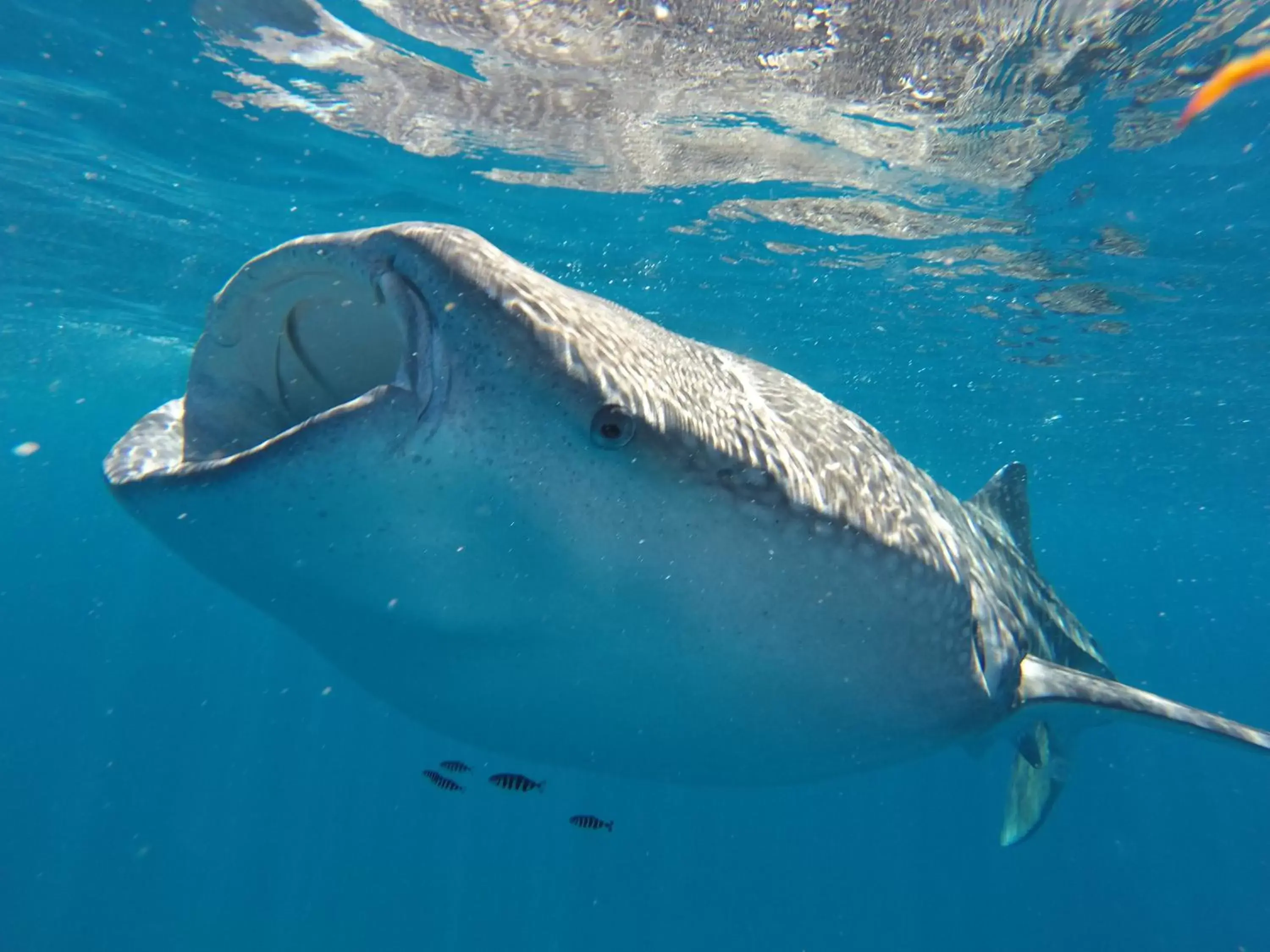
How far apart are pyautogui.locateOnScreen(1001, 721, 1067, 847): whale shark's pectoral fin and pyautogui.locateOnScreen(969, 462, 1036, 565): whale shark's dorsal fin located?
1670mm

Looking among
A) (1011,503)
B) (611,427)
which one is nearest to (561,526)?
(611,427)

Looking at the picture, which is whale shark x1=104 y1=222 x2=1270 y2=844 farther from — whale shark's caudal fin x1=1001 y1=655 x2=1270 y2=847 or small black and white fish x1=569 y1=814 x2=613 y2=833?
small black and white fish x1=569 y1=814 x2=613 y2=833

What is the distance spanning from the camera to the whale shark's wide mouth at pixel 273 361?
2.02 m

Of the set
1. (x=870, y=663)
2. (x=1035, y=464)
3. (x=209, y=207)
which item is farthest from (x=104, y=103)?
(x=1035, y=464)

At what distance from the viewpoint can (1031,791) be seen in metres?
7.32

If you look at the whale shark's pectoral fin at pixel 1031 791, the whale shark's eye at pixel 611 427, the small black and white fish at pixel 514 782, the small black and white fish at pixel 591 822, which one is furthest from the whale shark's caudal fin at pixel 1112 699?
the small black and white fish at pixel 591 822

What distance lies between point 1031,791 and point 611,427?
290 inches

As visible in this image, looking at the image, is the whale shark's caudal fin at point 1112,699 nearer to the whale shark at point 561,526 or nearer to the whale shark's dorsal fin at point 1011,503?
the whale shark at point 561,526

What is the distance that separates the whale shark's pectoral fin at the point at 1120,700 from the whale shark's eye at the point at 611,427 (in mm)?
2758

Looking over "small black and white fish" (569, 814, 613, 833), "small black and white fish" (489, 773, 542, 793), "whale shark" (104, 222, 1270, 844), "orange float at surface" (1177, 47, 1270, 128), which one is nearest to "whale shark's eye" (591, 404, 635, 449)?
"whale shark" (104, 222, 1270, 844)

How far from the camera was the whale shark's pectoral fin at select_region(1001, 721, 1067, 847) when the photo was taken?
23.7ft

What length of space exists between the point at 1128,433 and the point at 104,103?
24626mm

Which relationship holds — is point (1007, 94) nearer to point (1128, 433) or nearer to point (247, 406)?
point (247, 406)

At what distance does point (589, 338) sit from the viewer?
1.98m
